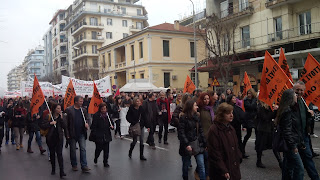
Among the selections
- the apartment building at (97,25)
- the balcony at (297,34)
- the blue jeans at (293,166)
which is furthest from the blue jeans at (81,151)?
the apartment building at (97,25)

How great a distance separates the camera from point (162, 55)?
122 feet

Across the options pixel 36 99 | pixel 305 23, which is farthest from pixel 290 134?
pixel 305 23

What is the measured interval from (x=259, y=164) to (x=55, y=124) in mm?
4690

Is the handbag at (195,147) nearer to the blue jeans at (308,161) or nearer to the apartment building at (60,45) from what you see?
the blue jeans at (308,161)

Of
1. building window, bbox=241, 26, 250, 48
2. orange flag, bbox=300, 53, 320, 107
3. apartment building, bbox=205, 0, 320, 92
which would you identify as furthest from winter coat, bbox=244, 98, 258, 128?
building window, bbox=241, 26, 250, 48

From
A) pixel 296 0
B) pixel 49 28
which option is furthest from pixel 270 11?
pixel 49 28

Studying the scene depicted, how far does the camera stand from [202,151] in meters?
5.50

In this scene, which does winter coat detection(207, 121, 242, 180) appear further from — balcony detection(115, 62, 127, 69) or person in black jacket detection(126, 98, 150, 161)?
balcony detection(115, 62, 127, 69)

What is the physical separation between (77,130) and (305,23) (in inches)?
720

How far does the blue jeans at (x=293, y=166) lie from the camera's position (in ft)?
15.4

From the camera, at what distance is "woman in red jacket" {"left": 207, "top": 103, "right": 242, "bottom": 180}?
3.95 metres

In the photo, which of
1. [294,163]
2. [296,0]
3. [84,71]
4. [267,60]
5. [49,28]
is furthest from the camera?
[49,28]

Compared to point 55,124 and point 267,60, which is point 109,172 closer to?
point 55,124

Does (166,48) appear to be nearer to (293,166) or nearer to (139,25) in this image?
(139,25)
